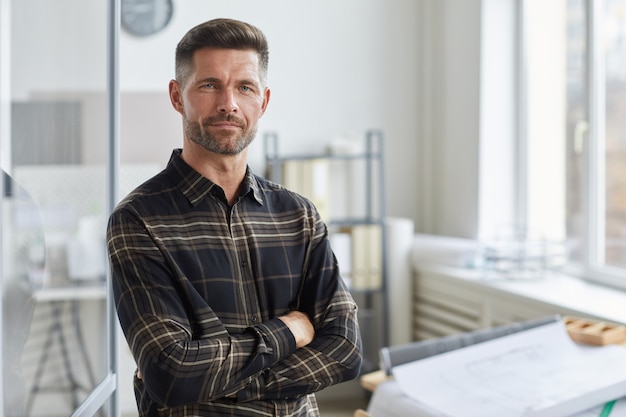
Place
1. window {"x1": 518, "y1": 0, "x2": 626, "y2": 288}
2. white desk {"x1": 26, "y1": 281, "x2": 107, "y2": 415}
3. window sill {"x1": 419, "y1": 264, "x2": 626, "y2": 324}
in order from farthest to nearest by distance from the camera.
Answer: window {"x1": 518, "y1": 0, "x2": 626, "y2": 288} < window sill {"x1": 419, "y1": 264, "x2": 626, "y2": 324} < white desk {"x1": 26, "y1": 281, "x2": 107, "y2": 415}

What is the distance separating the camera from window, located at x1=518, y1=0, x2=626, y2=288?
9.95 ft

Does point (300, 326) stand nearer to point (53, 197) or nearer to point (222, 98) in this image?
point (222, 98)

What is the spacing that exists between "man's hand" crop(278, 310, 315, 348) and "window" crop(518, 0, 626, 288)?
2.14 meters

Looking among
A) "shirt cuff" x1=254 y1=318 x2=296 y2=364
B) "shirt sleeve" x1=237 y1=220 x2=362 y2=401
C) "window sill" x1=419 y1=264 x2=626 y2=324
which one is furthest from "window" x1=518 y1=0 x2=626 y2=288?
"shirt cuff" x1=254 y1=318 x2=296 y2=364

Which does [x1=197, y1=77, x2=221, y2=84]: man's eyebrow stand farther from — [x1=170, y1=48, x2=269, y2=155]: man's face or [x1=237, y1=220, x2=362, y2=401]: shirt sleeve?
[x1=237, y1=220, x2=362, y2=401]: shirt sleeve

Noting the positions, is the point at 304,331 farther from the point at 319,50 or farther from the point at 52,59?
the point at 319,50

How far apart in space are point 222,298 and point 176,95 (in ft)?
1.00

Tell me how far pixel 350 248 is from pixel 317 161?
45cm

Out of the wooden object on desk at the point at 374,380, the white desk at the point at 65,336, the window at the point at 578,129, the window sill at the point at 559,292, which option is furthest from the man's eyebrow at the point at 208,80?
the window at the point at 578,129

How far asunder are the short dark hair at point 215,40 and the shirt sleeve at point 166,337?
9.0 inches

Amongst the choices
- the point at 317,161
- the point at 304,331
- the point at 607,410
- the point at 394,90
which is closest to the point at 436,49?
the point at 394,90

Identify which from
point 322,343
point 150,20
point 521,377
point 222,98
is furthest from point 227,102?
point 521,377

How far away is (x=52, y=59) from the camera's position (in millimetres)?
1321

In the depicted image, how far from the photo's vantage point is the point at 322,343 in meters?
1.19
